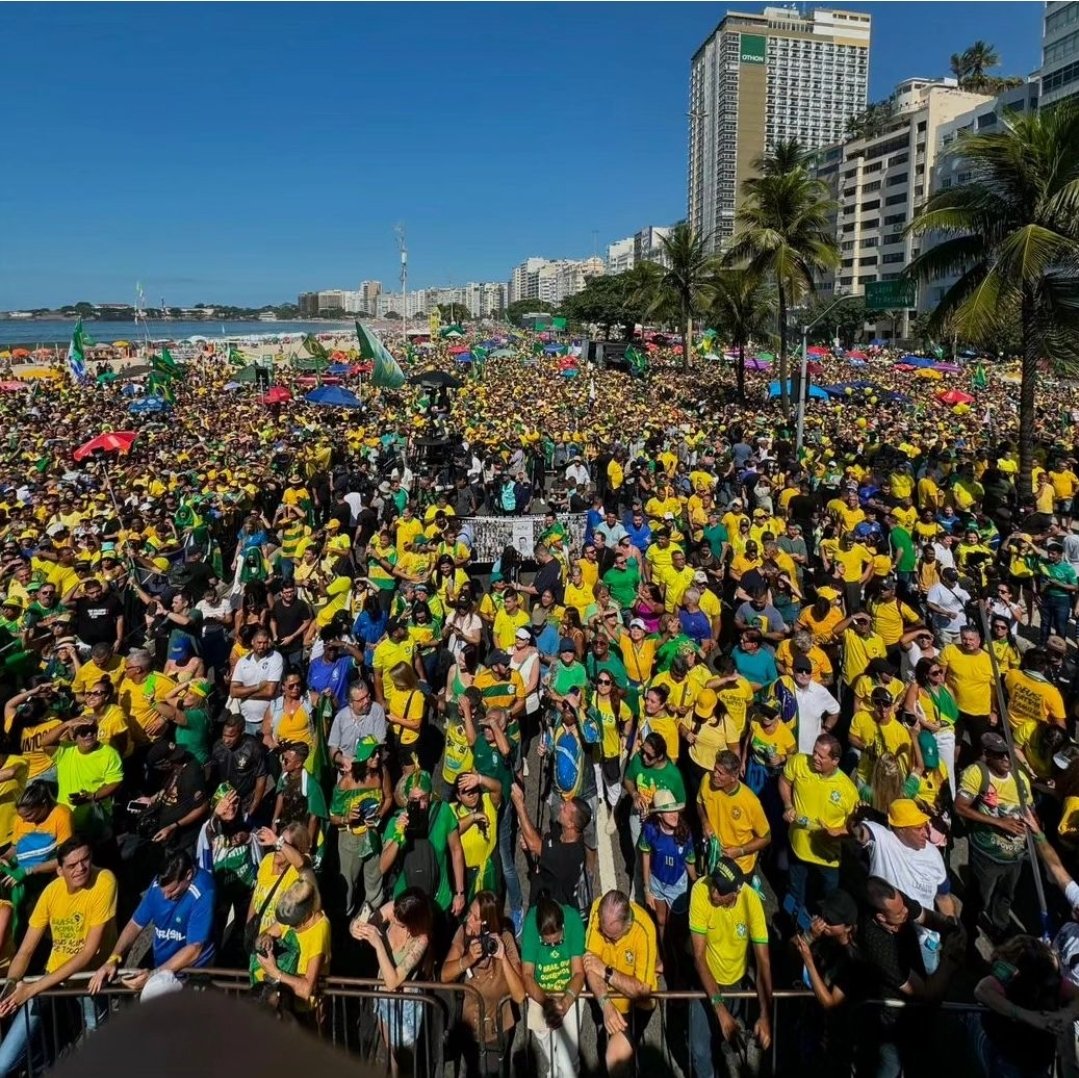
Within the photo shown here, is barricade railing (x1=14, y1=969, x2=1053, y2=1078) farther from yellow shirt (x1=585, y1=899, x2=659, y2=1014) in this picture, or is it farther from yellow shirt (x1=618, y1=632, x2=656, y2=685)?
yellow shirt (x1=618, y1=632, x2=656, y2=685)

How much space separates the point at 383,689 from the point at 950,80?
12477 centimetres

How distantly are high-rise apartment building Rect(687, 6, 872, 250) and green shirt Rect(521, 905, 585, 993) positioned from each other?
157014 millimetres

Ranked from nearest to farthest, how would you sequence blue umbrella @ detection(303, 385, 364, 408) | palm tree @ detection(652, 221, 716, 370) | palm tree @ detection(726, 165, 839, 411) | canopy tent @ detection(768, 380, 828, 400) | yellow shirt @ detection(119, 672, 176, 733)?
yellow shirt @ detection(119, 672, 176, 733) → blue umbrella @ detection(303, 385, 364, 408) → canopy tent @ detection(768, 380, 828, 400) → palm tree @ detection(726, 165, 839, 411) → palm tree @ detection(652, 221, 716, 370)

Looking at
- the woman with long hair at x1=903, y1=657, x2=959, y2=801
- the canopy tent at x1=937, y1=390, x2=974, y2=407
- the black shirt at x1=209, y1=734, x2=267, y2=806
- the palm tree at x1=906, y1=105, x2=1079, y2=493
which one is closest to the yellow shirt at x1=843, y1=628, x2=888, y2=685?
the woman with long hair at x1=903, y1=657, x2=959, y2=801

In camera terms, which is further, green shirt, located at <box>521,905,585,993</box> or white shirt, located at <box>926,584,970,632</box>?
white shirt, located at <box>926,584,970,632</box>

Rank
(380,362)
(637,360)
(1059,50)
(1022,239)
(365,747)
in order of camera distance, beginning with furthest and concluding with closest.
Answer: (1059,50), (637,360), (380,362), (1022,239), (365,747)

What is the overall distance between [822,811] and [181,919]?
3557mm

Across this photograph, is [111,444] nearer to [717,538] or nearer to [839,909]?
[717,538]

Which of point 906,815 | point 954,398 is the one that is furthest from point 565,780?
point 954,398

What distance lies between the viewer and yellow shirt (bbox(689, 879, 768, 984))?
364cm

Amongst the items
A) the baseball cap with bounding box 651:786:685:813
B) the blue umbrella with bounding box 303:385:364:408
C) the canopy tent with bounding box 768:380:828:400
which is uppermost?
the blue umbrella with bounding box 303:385:364:408

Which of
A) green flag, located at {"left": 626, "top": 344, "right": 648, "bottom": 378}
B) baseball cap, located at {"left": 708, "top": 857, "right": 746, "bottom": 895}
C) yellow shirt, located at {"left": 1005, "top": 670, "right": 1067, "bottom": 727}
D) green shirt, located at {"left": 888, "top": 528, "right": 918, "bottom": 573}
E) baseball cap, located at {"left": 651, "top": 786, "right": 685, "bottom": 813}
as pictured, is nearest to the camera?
baseball cap, located at {"left": 708, "top": 857, "right": 746, "bottom": 895}

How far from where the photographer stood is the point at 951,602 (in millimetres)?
7543

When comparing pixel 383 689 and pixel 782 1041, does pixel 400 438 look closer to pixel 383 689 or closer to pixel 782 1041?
pixel 383 689
